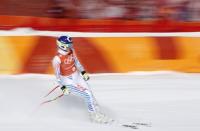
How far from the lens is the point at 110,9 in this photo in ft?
38.2

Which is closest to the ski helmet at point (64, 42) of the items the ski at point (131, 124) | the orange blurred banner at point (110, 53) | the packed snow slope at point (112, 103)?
the packed snow slope at point (112, 103)

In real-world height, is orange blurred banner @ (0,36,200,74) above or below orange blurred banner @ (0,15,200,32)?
below

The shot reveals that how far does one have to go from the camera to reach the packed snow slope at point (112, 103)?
27.8 feet

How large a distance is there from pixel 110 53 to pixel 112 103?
160 centimetres

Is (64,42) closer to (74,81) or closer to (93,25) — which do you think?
(74,81)

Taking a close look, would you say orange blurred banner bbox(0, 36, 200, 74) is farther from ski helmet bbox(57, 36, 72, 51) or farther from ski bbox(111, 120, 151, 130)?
ski helmet bbox(57, 36, 72, 51)

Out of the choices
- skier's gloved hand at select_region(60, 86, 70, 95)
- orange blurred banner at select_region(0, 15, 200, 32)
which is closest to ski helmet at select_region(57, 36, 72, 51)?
skier's gloved hand at select_region(60, 86, 70, 95)

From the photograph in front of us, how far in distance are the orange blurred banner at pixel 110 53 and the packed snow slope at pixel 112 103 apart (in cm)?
17

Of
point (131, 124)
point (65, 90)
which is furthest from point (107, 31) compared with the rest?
point (65, 90)

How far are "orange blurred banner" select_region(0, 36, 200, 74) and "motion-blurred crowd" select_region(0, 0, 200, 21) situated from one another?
740mm

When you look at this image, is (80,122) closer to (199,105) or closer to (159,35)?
(199,105)

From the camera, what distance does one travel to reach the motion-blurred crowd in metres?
11.6

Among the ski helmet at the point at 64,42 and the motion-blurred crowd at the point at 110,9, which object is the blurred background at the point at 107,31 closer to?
the motion-blurred crowd at the point at 110,9

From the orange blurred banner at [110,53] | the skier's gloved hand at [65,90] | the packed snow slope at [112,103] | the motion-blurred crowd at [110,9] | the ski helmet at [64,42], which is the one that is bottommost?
the packed snow slope at [112,103]
